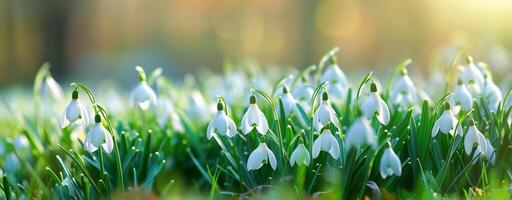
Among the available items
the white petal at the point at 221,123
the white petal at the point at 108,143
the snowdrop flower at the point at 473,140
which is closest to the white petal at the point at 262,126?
the white petal at the point at 221,123

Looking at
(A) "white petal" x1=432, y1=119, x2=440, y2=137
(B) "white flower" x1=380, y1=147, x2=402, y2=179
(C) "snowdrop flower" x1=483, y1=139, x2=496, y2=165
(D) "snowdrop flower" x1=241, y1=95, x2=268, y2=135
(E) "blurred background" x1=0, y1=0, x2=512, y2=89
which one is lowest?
(E) "blurred background" x1=0, y1=0, x2=512, y2=89

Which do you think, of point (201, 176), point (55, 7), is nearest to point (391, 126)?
point (201, 176)

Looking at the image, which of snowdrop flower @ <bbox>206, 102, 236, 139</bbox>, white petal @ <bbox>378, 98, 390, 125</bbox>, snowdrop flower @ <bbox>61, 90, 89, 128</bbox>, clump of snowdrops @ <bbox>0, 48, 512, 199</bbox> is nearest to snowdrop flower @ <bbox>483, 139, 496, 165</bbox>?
clump of snowdrops @ <bbox>0, 48, 512, 199</bbox>

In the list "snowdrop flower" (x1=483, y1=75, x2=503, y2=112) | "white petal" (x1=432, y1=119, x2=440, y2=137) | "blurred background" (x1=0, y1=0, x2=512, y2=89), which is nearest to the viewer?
"white petal" (x1=432, y1=119, x2=440, y2=137)

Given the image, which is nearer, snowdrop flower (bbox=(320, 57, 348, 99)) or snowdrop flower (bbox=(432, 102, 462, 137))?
snowdrop flower (bbox=(432, 102, 462, 137))

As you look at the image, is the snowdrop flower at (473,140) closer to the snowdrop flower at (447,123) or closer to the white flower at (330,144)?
the snowdrop flower at (447,123)

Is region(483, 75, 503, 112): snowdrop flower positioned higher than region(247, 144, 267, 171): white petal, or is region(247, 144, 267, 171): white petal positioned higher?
region(483, 75, 503, 112): snowdrop flower

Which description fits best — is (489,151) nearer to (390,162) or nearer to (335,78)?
(390,162)

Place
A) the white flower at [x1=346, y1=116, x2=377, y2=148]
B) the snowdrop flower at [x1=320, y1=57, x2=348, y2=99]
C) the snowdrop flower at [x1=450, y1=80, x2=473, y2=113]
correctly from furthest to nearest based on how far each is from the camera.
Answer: the snowdrop flower at [x1=320, y1=57, x2=348, y2=99], the snowdrop flower at [x1=450, y1=80, x2=473, y2=113], the white flower at [x1=346, y1=116, x2=377, y2=148]

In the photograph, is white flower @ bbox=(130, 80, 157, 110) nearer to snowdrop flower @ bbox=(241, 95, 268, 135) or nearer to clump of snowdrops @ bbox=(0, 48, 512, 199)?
clump of snowdrops @ bbox=(0, 48, 512, 199)
